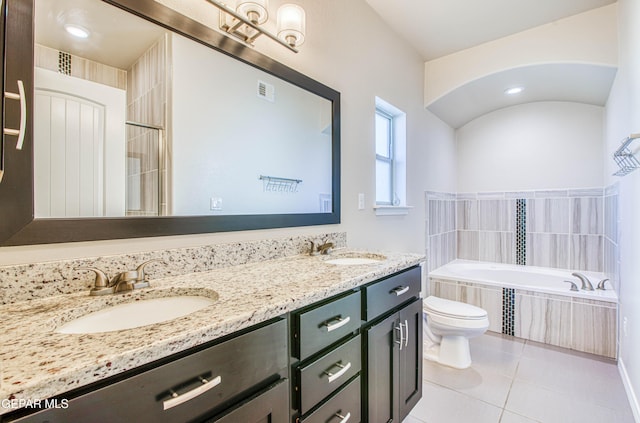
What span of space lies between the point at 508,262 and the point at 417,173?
5.64 ft

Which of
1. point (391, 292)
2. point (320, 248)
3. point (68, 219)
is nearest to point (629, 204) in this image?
point (391, 292)

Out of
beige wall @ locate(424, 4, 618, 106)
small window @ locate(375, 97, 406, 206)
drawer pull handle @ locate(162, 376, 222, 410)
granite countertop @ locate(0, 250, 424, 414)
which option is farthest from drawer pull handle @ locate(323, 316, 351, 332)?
beige wall @ locate(424, 4, 618, 106)

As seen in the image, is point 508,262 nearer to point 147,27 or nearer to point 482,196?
point 482,196

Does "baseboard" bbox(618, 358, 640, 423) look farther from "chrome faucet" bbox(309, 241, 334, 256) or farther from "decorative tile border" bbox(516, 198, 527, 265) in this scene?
"chrome faucet" bbox(309, 241, 334, 256)

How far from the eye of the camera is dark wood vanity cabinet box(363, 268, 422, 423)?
4.11ft

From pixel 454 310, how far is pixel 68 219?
2.37 m

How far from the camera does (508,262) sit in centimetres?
353

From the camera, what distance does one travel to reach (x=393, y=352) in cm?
139

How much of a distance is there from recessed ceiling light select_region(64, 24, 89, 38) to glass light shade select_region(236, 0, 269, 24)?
578 mm

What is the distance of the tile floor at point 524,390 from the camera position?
171 cm

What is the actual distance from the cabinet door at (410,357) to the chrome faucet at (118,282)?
1123 mm

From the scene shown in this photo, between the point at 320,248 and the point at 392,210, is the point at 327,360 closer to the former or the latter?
the point at 320,248

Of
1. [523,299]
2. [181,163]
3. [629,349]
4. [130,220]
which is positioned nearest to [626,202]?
[629,349]

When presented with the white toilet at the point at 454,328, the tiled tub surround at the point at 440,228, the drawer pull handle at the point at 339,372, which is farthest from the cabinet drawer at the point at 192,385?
the tiled tub surround at the point at 440,228
